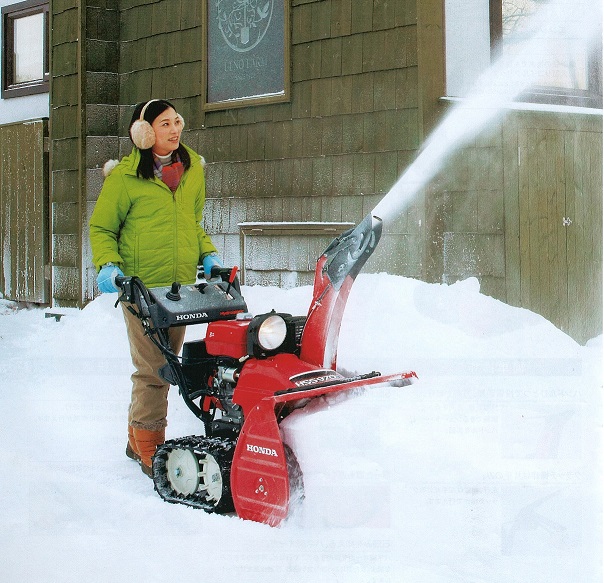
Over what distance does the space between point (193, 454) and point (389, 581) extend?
1108 millimetres

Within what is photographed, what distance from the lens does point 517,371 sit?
4.61 m

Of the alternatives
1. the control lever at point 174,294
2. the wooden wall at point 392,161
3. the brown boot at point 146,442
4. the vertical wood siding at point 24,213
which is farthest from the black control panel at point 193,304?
the vertical wood siding at point 24,213

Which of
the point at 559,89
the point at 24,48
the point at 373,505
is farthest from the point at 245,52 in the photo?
the point at 373,505

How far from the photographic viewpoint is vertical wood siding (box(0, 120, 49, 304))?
26.2ft

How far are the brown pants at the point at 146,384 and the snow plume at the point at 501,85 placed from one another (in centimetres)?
207

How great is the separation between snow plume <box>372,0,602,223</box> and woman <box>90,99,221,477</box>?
72.9 inches

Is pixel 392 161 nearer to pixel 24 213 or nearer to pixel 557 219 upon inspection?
pixel 557 219

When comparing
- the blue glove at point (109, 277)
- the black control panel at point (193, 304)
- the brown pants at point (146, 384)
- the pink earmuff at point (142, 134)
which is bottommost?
the brown pants at point (146, 384)

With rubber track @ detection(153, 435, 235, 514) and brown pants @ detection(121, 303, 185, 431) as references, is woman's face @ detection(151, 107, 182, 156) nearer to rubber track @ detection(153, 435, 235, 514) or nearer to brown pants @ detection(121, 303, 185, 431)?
brown pants @ detection(121, 303, 185, 431)

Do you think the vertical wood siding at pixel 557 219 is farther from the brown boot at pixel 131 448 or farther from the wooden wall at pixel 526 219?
the brown boot at pixel 131 448

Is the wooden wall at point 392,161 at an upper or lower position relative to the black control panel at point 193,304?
upper

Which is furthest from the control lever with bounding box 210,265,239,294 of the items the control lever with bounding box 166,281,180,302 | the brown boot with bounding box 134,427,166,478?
the brown boot with bounding box 134,427,166,478

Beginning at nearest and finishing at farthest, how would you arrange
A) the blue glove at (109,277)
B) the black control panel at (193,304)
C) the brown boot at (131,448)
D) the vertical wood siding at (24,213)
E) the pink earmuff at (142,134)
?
the black control panel at (193,304), the blue glove at (109,277), the pink earmuff at (142,134), the brown boot at (131,448), the vertical wood siding at (24,213)

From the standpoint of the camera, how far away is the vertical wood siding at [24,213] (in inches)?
314
